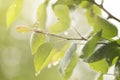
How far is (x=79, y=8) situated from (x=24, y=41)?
13.7 feet

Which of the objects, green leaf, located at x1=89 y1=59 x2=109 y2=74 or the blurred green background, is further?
the blurred green background

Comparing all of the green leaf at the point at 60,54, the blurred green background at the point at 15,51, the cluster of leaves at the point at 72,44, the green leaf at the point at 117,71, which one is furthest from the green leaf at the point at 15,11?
the blurred green background at the point at 15,51

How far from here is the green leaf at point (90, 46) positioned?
0.65 metres

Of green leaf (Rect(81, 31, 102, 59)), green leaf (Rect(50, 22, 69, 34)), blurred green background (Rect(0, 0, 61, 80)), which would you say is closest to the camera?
green leaf (Rect(81, 31, 102, 59))

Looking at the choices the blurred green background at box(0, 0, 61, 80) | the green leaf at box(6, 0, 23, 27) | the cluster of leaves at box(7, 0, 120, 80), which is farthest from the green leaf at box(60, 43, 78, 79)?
the blurred green background at box(0, 0, 61, 80)

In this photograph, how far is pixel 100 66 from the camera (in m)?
0.70

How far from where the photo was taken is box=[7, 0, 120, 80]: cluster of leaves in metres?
0.65

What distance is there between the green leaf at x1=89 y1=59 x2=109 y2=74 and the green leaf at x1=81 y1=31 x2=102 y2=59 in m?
0.05

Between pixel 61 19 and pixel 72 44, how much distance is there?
0.07 m

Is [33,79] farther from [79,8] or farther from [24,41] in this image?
[79,8]

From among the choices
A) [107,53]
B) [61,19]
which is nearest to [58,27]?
[61,19]

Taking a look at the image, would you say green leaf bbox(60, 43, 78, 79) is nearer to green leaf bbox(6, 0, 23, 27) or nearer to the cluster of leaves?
the cluster of leaves

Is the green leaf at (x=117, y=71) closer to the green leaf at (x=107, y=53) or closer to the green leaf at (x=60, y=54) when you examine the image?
the green leaf at (x=107, y=53)

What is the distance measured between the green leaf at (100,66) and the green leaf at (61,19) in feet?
0.30
